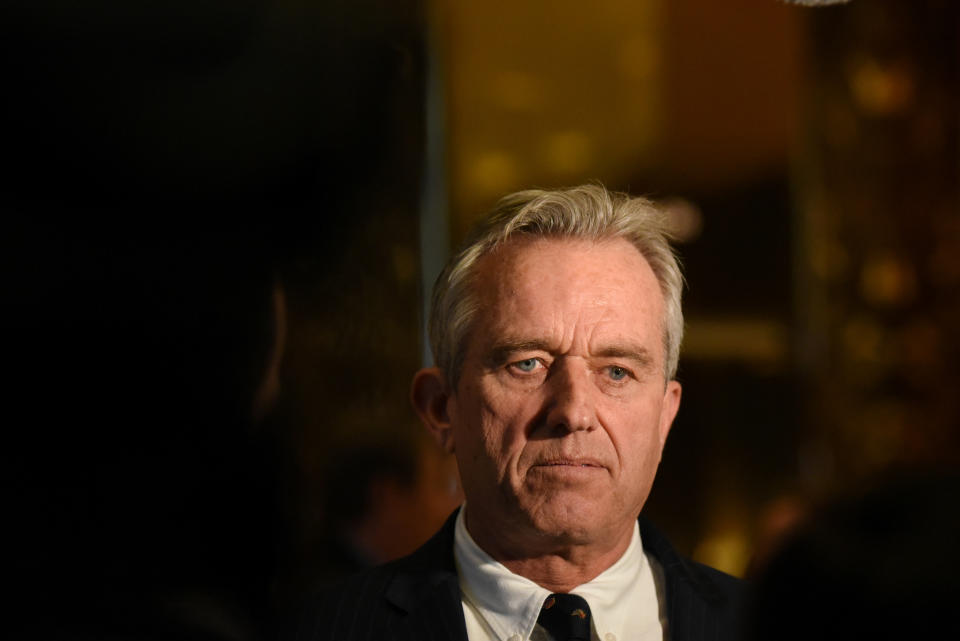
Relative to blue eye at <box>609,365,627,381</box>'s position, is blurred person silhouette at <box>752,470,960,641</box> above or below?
above

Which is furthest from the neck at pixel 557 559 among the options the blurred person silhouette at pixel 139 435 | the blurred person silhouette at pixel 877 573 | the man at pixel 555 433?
the blurred person silhouette at pixel 877 573

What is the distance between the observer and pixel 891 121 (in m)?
2.14

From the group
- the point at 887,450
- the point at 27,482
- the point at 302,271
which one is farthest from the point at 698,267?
the point at 27,482

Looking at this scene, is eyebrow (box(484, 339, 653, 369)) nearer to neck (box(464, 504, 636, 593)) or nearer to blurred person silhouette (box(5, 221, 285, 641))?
neck (box(464, 504, 636, 593))

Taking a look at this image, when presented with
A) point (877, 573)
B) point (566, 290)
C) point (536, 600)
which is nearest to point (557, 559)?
point (536, 600)

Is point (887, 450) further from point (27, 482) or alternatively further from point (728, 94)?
point (27, 482)

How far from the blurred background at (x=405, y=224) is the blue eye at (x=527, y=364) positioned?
1.37 feet

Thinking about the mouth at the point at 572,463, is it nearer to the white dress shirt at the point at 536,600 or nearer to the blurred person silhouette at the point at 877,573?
the white dress shirt at the point at 536,600

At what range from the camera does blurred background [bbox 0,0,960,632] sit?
126cm

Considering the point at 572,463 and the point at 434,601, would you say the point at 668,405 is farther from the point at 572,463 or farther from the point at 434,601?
the point at 434,601

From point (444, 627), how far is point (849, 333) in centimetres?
132

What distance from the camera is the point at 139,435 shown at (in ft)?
4.18

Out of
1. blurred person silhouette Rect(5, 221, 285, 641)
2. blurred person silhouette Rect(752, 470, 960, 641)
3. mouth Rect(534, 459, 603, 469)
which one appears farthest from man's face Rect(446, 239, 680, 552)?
blurred person silhouette Rect(752, 470, 960, 641)

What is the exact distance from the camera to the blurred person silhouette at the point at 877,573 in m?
0.50
